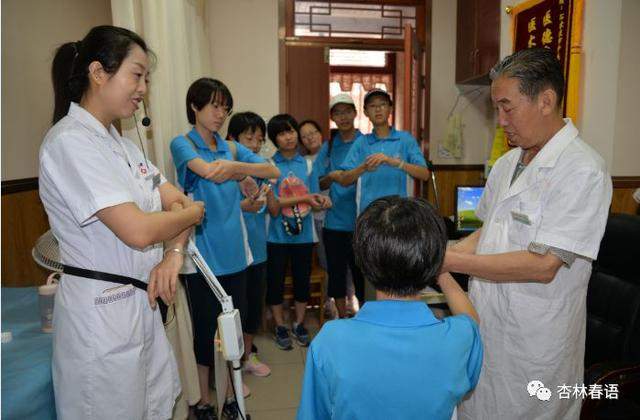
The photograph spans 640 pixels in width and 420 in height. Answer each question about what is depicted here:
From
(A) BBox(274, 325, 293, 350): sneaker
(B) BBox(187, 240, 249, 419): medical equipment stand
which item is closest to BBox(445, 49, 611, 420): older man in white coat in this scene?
(B) BBox(187, 240, 249, 419): medical equipment stand

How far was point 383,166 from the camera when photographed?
267 centimetres

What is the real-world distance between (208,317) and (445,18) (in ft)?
10.9

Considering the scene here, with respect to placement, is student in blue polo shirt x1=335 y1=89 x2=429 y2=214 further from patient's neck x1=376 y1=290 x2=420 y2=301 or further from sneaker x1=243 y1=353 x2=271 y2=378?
patient's neck x1=376 y1=290 x2=420 y2=301

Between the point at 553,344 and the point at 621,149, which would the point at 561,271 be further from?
the point at 621,149

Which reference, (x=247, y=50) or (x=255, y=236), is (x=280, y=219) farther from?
(x=247, y=50)

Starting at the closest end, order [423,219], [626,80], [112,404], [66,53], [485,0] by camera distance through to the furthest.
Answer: [423,219] → [112,404] → [66,53] → [626,80] → [485,0]

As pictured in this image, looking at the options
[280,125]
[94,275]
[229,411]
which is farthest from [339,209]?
[94,275]

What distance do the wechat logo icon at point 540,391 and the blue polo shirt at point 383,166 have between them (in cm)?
152

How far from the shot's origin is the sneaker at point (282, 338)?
9.46 ft

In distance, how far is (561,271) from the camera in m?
1.18

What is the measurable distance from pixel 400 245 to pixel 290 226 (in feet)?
6.61

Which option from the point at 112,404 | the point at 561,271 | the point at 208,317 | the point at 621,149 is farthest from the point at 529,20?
the point at 112,404

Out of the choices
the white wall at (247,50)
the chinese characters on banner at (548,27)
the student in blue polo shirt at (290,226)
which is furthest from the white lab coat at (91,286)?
the white wall at (247,50)

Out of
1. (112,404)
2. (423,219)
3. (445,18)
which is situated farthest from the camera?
(445,18)
